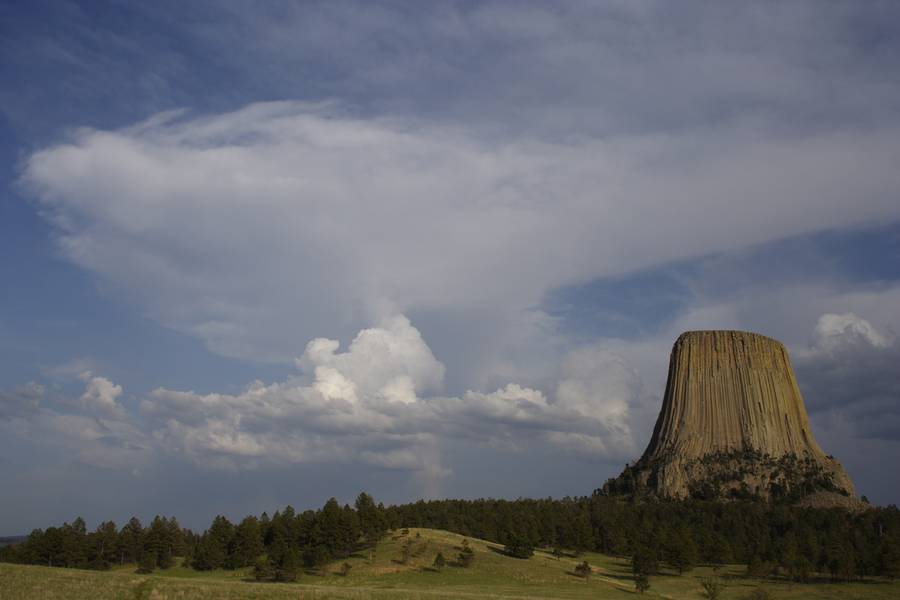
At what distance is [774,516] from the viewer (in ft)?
513

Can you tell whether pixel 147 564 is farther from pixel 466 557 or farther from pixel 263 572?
pixel 466 557

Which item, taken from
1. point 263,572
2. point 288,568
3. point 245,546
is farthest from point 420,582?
point 245,546

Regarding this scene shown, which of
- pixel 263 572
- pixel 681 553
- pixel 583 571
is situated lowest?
pixel 583 571

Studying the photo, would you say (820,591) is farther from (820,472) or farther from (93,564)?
(820,472)

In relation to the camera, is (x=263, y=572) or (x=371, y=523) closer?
(x=263, y=572)

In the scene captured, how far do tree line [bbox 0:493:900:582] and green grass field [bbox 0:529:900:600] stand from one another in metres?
2.97

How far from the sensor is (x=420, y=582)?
91.3 metres

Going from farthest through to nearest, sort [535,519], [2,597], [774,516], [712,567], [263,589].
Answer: [774,516] < [535,519] < [712,567] < [263,589] < [2,597]

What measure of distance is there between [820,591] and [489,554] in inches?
1690

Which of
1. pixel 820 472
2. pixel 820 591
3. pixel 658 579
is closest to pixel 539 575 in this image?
pixel 658 579

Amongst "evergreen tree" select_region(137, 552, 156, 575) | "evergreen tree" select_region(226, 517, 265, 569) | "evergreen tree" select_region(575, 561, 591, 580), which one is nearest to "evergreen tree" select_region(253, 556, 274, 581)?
"evergreen tree" select_region(226, 517, 265, 569)

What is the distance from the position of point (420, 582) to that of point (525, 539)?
23031 mm

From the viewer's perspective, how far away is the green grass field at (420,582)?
5078 centimetres

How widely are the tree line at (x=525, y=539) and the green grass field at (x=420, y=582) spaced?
2.97 metres
